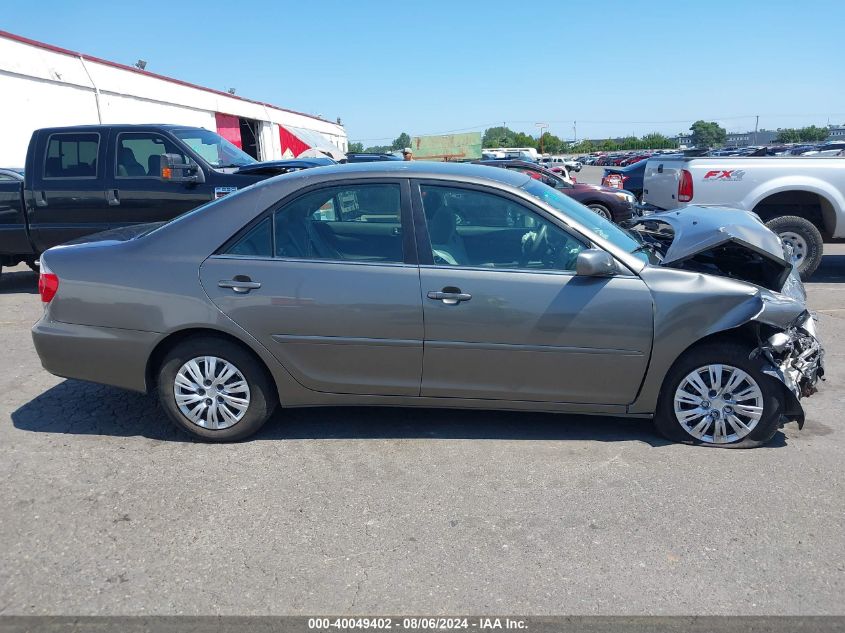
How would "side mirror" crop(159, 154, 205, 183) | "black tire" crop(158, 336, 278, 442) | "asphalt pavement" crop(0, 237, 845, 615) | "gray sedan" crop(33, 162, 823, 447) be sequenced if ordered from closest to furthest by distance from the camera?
"asphalt pavement" crop(0, 237, 845, 615) < "gray sedan" crop(33, 162, 823, 447) < "black tire" crop(158, 336, 278, 442) < "side mirror" crop(159, 154, 205, 183)

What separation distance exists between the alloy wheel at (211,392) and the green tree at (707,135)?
251 ft

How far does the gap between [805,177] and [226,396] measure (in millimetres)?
7731

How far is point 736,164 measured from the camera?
8.90m

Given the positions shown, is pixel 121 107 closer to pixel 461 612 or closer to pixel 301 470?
pixel 301 470

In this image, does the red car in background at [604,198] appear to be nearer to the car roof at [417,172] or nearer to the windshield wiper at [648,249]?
the windshield wiper at [648,249]

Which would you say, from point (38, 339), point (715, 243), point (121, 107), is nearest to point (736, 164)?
point (715, 243)

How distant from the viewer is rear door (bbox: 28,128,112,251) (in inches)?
344

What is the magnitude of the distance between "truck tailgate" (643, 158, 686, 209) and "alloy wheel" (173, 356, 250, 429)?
676 cm

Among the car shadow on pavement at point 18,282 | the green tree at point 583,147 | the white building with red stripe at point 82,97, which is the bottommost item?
the car shadow on pavement at point 18,282

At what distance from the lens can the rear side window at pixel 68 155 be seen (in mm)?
8797

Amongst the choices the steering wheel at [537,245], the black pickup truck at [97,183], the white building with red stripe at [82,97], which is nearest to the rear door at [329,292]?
the steering wheel at [537,245]

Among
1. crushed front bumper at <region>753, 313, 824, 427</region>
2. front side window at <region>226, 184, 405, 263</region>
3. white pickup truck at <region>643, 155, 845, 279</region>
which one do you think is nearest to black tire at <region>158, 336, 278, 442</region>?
front side window at <region>226, 184, 405, 263</region>

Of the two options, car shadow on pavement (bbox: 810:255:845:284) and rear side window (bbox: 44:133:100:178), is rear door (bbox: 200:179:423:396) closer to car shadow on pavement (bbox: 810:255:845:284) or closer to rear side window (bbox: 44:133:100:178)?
rear side window (bbox: 44:133:100:178)

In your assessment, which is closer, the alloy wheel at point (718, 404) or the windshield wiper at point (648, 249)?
the alloy wheel at point (718, 404)
